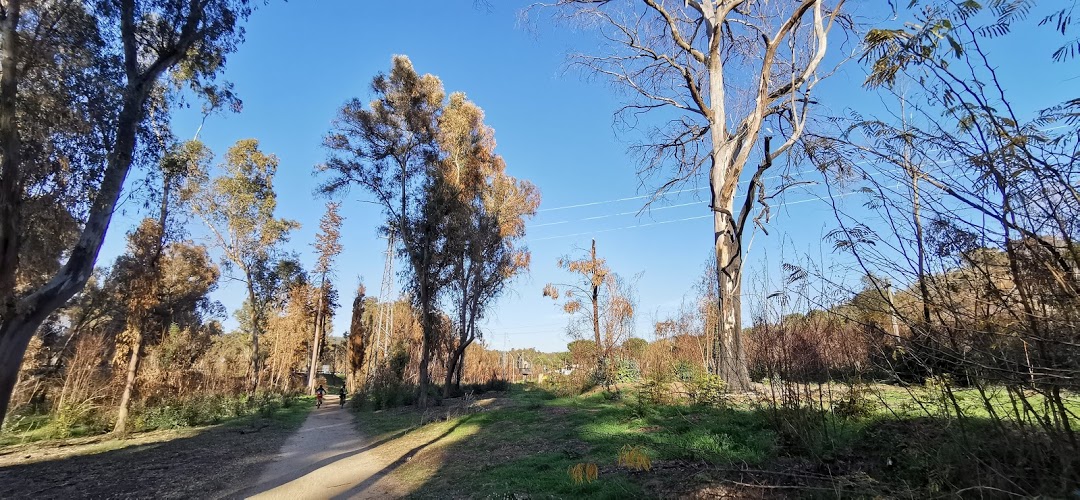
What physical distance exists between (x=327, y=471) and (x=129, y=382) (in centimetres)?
810

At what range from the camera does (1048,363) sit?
6.57 feet

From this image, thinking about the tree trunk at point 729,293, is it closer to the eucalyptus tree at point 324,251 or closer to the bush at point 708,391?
the bush at point 708,391

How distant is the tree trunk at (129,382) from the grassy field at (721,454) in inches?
309

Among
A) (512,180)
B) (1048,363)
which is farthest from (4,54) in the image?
(512,180)

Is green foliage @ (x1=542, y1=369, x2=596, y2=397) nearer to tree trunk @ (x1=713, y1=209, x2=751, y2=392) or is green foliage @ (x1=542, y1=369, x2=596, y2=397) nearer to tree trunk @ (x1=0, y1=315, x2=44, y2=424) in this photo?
tree trunk @ (x1=713, y1=209, x2=751, y2=392)

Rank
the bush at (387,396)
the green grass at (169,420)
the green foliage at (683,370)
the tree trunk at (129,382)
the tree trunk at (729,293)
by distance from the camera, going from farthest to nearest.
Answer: the bush at (387,396)
the tree trunk at (129,382)
the green grass at (169,420)
the green foliage at (683,370)
the tree trunk at (729,293)

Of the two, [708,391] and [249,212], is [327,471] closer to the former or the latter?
[708,391]

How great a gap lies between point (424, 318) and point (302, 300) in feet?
66.6

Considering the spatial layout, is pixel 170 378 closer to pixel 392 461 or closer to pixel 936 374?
pixel 392 461

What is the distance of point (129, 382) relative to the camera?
491 inches

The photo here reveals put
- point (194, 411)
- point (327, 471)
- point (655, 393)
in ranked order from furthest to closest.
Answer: point (194, 411)
point (655, 393)
point (327, 471)

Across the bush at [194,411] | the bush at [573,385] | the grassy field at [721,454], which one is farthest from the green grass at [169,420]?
the bush at [573,385]

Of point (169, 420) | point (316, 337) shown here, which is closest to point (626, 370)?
point (169, 420)

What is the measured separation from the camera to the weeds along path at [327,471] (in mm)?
6565
